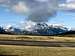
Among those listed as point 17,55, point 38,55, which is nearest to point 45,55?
point 38,55

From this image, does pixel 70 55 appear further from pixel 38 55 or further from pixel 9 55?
pixel 9 55

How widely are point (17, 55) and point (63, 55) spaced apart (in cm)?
823

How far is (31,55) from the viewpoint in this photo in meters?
47.2

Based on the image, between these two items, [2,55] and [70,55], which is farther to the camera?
[70,55]

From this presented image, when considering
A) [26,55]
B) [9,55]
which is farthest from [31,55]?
[9,55]

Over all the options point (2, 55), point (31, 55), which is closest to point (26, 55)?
point (31, 55)

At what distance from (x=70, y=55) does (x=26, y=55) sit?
7.83 m

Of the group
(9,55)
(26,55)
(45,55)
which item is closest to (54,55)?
(45,55)

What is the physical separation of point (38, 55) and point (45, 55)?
169cm

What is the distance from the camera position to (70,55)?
49562 mm

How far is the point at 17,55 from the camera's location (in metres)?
47.6

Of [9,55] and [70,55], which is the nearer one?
[9,55]

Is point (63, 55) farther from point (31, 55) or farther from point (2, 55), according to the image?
point (2, 55)

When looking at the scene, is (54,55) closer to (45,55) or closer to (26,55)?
(45,55)
